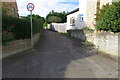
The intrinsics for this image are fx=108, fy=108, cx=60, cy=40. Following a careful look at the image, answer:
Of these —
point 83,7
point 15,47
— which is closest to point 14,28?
point 15,47

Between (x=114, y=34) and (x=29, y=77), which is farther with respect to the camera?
(x=114, y=34)

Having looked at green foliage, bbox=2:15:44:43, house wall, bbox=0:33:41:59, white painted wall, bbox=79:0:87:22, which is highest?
white painted wall, bbox=79:0:87:22

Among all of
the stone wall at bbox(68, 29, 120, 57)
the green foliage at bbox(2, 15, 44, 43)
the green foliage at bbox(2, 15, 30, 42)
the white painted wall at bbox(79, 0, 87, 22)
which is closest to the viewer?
the green foliage at bbox(2, 15, 44, 43)

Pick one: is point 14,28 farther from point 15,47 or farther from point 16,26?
point 15,47

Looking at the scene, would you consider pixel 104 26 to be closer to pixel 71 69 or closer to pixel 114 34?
pixel 114 34

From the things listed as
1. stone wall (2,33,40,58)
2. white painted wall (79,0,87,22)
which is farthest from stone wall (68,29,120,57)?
white painted wall (79,0,87,22)

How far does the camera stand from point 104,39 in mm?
7680

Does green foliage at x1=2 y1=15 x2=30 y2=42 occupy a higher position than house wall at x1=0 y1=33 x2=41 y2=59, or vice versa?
green foliage at x1=2 y1=15 x2=30 y2=42

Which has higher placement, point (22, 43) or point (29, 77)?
point (22, 43)

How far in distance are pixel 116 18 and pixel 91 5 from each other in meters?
7.27

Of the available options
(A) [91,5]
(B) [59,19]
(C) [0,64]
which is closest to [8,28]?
(C) [0,64]

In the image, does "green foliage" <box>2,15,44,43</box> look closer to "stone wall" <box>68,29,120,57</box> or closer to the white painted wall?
"stone wall" <box>68,29,120,57</box>

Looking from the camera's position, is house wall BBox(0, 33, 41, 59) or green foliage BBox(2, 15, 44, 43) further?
house wall BBox(0, 33, 41, 59)

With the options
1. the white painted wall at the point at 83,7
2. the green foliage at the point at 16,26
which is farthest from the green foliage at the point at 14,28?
the white painted wall at the point at 83,7
